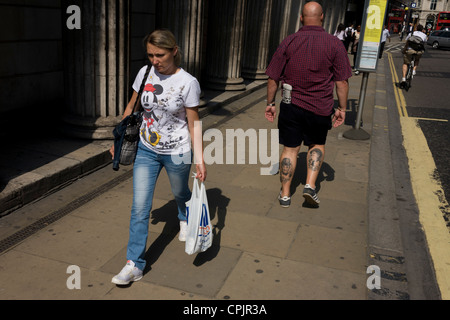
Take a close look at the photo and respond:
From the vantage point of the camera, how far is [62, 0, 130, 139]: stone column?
222 inches

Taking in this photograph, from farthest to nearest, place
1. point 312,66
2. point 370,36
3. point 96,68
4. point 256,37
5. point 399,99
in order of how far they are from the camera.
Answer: point 256,37 → point 399,99 → point 370,36 → point 96,68 → point 312,66

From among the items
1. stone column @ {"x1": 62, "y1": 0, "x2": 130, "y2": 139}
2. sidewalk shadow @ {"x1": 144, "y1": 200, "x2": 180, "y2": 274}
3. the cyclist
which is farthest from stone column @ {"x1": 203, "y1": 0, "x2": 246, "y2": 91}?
sidewalk shadow @ {"x1": 144, "y1": 200, "x2": 180, "y2": 274}

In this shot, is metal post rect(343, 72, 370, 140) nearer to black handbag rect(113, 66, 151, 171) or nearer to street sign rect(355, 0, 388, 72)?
street sign rect(355, 0, 388, 72)

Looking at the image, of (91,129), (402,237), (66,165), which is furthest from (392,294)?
(91,129)

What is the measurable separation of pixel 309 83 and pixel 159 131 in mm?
1752

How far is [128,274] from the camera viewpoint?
325cm

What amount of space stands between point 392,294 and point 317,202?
4.98 feet

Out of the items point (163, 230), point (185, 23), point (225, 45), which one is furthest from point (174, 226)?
point (225, 45)

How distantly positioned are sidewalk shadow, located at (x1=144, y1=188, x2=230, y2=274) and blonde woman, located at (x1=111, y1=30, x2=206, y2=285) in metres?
0.37

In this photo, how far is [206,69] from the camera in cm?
1086

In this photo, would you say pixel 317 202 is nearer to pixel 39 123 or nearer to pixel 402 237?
pixel 402 237

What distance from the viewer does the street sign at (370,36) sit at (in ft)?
24.1

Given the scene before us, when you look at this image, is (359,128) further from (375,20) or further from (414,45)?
(414,45)

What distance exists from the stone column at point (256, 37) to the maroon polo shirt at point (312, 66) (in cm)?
827
